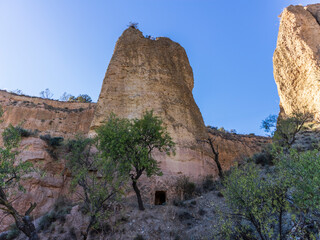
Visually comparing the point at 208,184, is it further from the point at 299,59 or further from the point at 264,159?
the point at 299,59

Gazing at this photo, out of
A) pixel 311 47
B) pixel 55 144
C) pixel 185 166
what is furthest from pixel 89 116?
pixel 311 47

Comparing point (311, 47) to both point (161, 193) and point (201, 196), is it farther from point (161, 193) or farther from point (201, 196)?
point (161, 193)

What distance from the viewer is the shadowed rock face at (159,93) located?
17.6 m

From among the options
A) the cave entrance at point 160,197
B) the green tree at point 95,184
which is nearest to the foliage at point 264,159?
the cave entrance at point 160,197

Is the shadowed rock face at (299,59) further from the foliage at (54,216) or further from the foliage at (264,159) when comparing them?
the foliage at (54,216)

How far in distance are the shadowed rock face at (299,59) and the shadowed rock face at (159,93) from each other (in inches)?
345

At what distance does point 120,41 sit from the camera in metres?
23.5

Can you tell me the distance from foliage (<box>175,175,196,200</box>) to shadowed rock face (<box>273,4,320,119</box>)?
1046 cm

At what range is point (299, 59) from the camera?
20.7m

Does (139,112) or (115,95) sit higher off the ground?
(115,95)

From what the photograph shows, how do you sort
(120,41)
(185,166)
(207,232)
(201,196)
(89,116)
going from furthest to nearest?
(89,116), (120,41), (185,166), (201,196), (207,232)

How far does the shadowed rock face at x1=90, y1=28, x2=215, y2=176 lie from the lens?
17641 millimetres

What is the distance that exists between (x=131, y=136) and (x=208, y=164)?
8.45 metres

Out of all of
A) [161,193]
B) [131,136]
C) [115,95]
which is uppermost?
[115,95]
